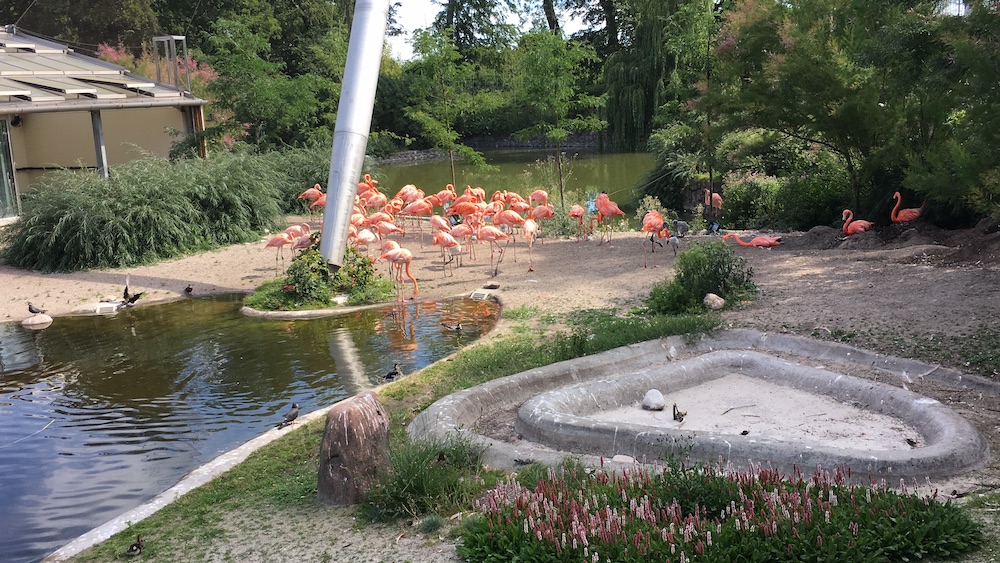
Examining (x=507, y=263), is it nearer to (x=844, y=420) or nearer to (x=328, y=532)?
(x=844, y=420)

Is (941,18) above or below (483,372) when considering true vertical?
above

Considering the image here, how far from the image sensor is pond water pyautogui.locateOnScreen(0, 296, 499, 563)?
644cm

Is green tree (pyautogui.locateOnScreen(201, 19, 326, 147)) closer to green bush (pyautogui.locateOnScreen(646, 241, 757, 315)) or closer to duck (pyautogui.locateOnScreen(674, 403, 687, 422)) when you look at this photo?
green bush (pyautogui.locateOnScreen(646, 241, 757, 315))

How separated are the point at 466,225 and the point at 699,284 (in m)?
5.57

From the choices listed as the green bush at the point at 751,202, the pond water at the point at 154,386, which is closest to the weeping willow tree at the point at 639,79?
the green bush at the point at 751,202

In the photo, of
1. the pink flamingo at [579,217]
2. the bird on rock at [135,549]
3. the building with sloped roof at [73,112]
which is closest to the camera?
the bird on rock at [135,549]

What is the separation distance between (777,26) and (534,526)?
11847 mm

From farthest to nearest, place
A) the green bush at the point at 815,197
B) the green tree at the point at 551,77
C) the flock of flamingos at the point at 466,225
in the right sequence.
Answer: the green tree at the point at 551,77 < the green bush at the point at 815,197 < the flock of flamingos at the point at 466,225

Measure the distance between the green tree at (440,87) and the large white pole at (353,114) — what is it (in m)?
8.00

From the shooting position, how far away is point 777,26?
14031mm

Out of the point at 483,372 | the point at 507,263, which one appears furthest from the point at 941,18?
the point at 507,263

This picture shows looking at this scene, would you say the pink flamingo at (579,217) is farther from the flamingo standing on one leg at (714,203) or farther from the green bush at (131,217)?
the green bush at (131,217)

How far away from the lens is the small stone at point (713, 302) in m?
9.32

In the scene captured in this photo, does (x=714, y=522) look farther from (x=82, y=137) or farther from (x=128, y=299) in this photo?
(x=82, y=137)
